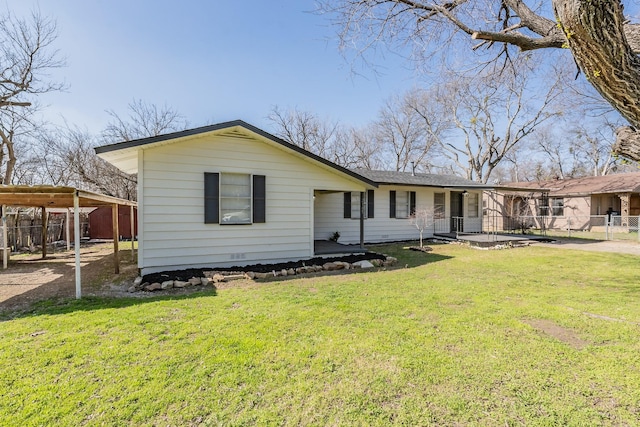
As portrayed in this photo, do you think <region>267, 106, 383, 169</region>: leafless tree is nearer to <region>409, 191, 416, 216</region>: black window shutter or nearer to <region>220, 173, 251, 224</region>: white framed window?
<region>409, 191, 416, 216</region>: black window shutter

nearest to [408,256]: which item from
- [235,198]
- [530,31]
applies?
[235,198]

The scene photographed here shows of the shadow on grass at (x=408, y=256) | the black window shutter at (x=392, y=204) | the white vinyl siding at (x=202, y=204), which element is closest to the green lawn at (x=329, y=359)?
the white vinyl siding at (x=202, y=204)

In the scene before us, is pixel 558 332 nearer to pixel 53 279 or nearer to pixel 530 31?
pixel 530 31

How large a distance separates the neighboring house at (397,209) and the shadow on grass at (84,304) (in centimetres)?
690

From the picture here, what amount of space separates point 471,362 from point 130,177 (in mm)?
20700

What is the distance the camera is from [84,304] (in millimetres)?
4836

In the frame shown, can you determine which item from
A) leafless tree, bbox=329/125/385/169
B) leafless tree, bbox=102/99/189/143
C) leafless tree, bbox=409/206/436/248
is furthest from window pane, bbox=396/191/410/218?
leafless tree, bbox=102/99/189/143

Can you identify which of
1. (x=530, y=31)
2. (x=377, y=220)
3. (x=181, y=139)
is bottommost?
(x=377, y=220)

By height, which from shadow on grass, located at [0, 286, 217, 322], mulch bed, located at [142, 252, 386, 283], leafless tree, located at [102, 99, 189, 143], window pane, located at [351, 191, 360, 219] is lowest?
shadow on grass, located at [0, 286, 217, 322]

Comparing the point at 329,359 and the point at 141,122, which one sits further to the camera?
the point at 141,122

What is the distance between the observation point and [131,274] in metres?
7.26

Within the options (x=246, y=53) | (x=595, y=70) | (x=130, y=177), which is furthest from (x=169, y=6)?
(x=130, y=177)

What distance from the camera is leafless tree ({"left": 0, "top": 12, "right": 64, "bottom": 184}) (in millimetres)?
12922

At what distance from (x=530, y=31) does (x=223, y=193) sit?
7.12 metres
